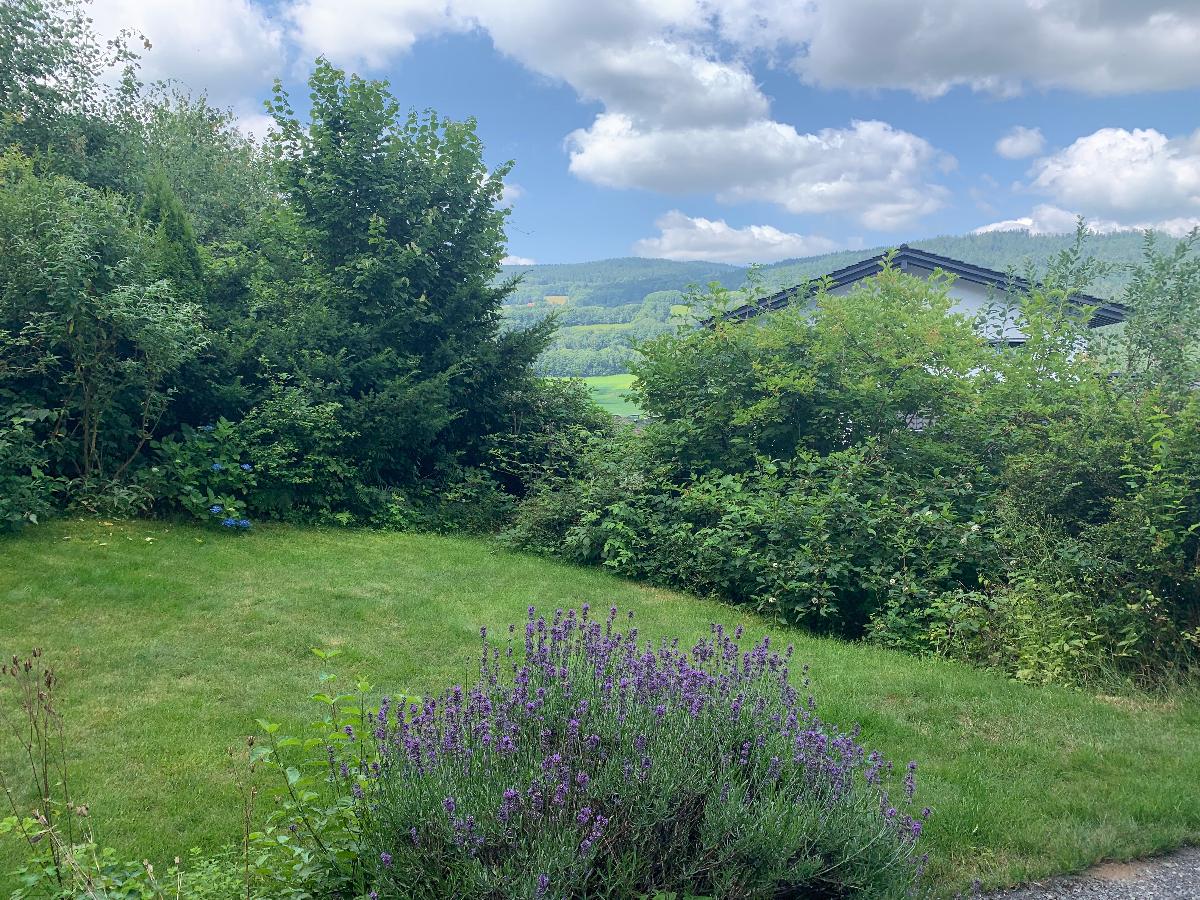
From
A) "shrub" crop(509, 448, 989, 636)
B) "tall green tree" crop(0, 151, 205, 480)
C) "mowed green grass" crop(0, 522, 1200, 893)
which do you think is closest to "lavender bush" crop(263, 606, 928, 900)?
"mowed green grass" crop(0, 522, 1200, 893)

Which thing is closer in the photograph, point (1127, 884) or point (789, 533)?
point (1127, 884)

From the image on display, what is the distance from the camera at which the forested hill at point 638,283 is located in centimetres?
1221

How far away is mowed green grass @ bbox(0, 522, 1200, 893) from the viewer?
3475 millimetres

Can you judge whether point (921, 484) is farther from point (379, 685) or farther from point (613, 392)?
point (379, 685)

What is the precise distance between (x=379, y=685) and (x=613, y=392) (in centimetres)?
739

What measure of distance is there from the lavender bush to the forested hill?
782 cm

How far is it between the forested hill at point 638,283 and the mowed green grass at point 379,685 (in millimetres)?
4900

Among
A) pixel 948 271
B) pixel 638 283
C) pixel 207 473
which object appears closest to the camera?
pixel 207 473

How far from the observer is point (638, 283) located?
48.8 m

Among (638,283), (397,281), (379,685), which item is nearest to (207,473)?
(397,281)

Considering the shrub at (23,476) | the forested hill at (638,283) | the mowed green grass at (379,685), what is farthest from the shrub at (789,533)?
the shrub at (23,476)

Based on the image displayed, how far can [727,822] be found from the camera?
7.89 ft

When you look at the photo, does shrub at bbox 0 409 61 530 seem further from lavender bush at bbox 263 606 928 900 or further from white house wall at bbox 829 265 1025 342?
white house wall at bbox 829 265 1025 342

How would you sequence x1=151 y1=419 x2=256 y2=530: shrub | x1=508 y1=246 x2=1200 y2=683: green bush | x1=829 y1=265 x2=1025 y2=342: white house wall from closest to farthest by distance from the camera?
x1=508 y1=246 x2=1200 y2=683: green bush → x1=151 y1=419 x2=256 y2=530: shrub → x1=829 y1=265 x2=1025 y2=342: white house wall
